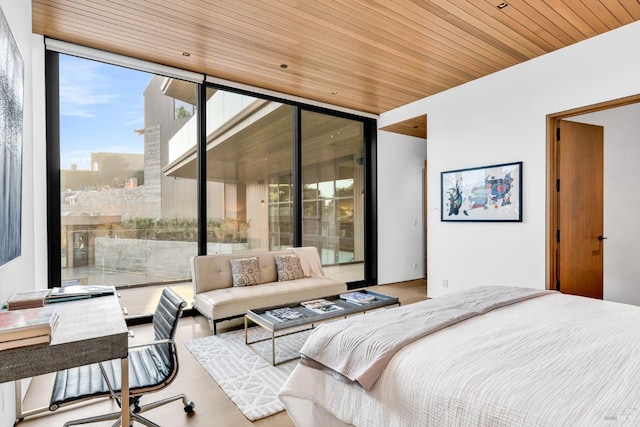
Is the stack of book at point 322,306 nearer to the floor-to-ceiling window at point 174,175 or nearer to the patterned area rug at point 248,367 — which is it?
the patterned area rug at point 248,367

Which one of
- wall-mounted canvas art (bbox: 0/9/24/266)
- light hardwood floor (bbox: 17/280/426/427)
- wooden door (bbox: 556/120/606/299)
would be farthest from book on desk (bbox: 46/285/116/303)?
wooden door (bbox: 556/120/606/299)

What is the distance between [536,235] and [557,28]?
6.59 feet

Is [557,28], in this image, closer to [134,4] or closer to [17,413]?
[134,4]

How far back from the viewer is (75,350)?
4.25 ft

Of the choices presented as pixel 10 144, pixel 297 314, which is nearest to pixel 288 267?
pixel 297 314

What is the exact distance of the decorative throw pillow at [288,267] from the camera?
13.9 feet

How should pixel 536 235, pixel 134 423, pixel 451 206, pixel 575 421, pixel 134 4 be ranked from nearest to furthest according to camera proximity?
pixel 575 421 < pixel 134 423 < pixel 134 4 < pixel 536 235 < pixel 451 206

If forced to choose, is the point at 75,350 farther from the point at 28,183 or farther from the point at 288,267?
the point at 288,267

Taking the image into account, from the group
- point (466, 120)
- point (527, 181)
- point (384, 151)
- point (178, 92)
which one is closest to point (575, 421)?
point (527, 181)

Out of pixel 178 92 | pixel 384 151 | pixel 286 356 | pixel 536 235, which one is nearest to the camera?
pixel 286 356

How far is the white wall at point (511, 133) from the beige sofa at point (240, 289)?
5.37 feet

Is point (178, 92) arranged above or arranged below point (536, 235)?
above

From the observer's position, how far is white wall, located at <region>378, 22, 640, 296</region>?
3258 millimetres

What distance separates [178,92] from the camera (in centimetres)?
421
